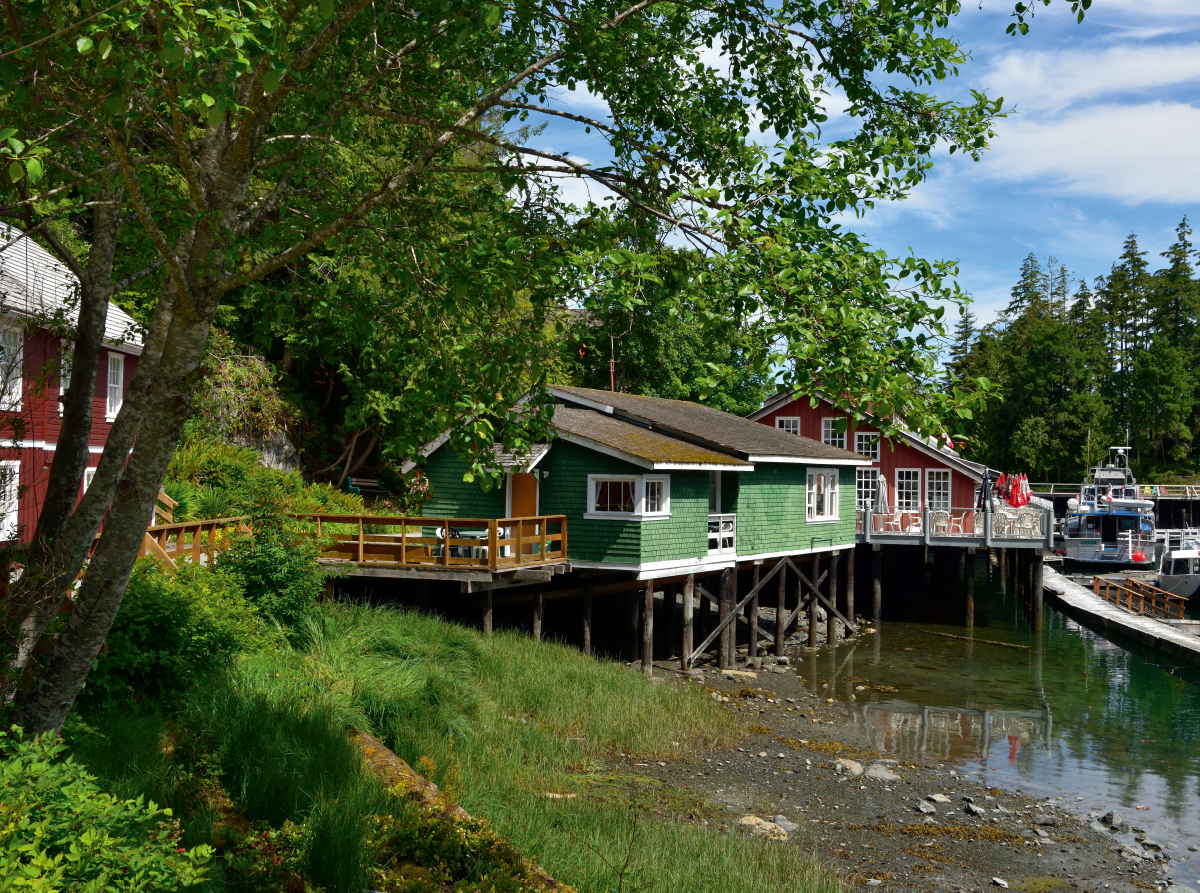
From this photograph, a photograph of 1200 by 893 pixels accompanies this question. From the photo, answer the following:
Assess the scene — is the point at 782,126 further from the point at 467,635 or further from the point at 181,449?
the point at 181,449

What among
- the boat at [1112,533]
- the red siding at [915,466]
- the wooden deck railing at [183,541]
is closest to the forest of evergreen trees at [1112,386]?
the boat at [1112,533]

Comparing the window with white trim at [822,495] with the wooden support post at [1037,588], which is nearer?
the window with white trim at [822,495]

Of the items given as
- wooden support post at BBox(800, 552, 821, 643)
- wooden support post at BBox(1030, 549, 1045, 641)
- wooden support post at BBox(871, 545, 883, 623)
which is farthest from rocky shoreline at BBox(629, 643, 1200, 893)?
wooden support post at BBox(1030, 549, 1045, 641)

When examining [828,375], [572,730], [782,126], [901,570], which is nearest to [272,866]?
[828,375]

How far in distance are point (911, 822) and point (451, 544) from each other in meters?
10.4

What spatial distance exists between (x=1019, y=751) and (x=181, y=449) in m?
22.4

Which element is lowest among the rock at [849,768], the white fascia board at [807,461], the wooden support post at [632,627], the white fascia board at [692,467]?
the rock at [849,768]

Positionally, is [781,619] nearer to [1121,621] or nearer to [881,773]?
[881,773]

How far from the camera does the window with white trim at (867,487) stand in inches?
1471

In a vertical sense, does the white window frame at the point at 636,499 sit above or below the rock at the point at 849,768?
above

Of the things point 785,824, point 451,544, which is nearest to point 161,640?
point 785,824

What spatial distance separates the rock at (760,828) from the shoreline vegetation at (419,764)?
30cm

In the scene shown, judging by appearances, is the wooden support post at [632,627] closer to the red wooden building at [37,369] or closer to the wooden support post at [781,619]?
the wooden support post at [781,619]

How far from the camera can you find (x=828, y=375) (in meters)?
6.34
